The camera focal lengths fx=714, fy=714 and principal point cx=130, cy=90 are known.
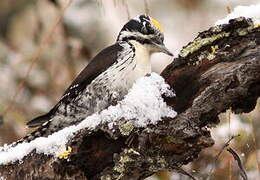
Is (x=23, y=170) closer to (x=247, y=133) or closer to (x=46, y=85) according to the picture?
(x=247, y=133)

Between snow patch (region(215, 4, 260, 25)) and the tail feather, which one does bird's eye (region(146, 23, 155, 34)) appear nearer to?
the tail feather

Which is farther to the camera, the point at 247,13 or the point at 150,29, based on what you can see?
the point at 150,29

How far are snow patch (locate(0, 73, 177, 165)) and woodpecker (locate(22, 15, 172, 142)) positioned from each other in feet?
2.90

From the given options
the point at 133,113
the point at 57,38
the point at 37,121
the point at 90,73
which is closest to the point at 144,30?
the point at 90,73

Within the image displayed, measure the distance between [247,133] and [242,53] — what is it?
1.37 meters

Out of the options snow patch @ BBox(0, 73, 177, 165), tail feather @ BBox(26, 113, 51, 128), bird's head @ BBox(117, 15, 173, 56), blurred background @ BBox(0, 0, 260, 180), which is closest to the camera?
snow patch @ BBox(0, 73, 177, 165)

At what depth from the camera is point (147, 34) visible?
4.93m

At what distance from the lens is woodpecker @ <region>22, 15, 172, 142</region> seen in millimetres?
4469

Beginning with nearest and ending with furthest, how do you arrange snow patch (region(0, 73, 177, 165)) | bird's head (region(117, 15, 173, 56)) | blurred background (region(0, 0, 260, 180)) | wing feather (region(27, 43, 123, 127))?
snow patch (region(0, 73, 177, 165)), wing feather (region(27, 43, 123, 127)), bird's head (region(117, 15, 173, 56)), blurred background (region(0, 0, 260, 180))

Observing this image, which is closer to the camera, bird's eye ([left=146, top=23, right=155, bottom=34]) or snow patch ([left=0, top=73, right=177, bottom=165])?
snow patch ([left=0, top=73, right=177, bottom=165])

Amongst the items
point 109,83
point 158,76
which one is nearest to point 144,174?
point 158,76

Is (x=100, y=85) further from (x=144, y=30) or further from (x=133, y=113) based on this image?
(x=133, y=113)

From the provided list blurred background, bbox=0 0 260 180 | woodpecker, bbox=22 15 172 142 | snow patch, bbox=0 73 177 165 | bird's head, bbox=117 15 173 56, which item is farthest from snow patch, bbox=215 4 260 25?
blurred background, bbox=0 0 260 180

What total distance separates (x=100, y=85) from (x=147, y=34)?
24.4 inches
